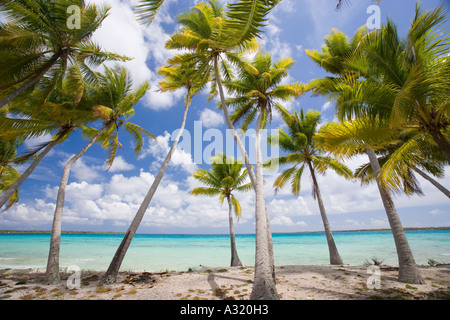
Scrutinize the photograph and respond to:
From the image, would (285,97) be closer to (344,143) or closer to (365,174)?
(344,143)

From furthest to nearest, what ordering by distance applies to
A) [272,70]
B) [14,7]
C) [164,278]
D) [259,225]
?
[272,70], [164,278], [259,225], [14,7]

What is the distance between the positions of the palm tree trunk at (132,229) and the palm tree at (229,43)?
129 inches

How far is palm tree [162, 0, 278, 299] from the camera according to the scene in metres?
3.83

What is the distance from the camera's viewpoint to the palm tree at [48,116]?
23.0 ft

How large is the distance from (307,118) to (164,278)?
490 inches

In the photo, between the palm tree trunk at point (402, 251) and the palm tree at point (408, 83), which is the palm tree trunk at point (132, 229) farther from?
the palm tree trunk at point (402, 251)

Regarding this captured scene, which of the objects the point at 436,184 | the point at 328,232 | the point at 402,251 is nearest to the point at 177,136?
the point at 402,251

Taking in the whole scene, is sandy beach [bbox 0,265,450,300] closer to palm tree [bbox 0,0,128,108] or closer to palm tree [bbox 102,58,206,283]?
palm tree [bbox 102,58,206,283]

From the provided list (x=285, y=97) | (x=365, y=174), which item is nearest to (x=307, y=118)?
(x=285, y=97)

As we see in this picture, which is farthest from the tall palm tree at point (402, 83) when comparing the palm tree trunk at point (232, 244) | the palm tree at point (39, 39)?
the palm tree trunk at point (232, 244)

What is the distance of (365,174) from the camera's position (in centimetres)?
1306

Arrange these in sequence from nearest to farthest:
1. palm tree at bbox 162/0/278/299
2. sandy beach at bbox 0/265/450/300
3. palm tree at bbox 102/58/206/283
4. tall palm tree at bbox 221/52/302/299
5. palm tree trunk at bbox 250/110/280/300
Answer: palm tree at bbox 162/0/278/299, palm tree trunk at bbox 250/110/280/300, sandy beach at bbox 0/265/450/300, palm tree at bbox 102/58/206/283, tall palm tree at bbox 221/52/302/299

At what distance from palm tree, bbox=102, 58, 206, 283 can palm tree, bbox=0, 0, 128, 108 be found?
3105mm

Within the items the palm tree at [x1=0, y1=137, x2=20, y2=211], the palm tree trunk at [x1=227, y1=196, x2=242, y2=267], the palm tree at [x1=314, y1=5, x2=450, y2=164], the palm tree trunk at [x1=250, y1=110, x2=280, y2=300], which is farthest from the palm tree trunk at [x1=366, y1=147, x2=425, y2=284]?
the palm tree at [x1=0, y1=137, x2=20, y2=211]
